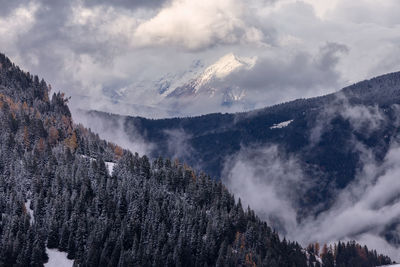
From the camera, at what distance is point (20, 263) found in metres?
200
